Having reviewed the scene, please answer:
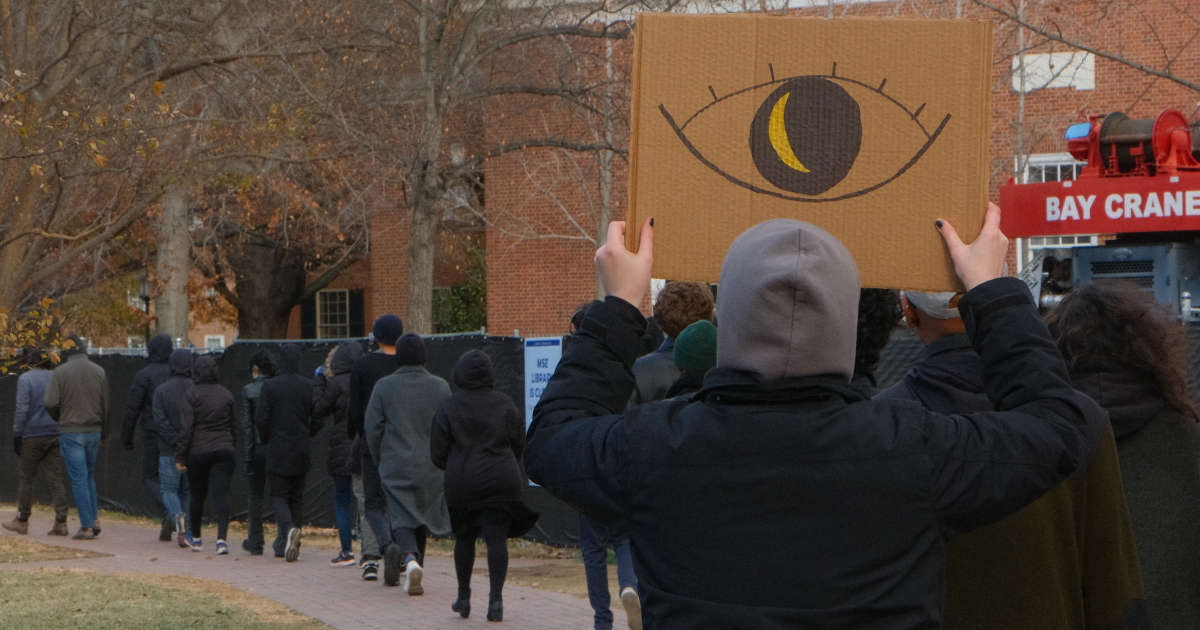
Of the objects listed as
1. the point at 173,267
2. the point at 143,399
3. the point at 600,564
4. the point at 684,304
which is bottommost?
the point at 600,564

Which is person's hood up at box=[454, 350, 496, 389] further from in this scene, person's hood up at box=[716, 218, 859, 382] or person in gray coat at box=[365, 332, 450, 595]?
person's hood up at box=[716, 218, 859, 382]

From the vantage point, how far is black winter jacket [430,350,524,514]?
8281 millimetres

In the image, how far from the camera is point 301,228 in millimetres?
31625

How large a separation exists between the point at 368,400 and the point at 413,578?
4.72 feet

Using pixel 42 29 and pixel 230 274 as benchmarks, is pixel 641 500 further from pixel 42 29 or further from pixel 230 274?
pixel 230 274

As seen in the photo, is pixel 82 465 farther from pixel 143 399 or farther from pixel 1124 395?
pixel 1124 395

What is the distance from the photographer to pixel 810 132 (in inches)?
99.1

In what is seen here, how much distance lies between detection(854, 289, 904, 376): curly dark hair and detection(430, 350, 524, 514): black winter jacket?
4.84 m

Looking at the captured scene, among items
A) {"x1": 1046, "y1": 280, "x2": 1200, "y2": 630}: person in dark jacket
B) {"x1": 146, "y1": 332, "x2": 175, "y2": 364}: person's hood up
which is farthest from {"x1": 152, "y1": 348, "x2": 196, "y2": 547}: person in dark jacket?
{"x1": 1046, "y1": 280, "x2": 1200, "y2": 630}: person in dark jacket

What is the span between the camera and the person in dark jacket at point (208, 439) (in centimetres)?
1222

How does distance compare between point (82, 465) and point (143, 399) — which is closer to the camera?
point (143, 399)

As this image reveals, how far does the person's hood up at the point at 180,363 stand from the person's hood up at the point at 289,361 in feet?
5.18

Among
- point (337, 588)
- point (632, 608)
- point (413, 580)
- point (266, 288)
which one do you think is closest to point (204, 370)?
point (337, 588)

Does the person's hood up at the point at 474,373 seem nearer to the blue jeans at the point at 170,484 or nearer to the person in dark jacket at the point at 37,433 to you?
the blue jeans at the point at 170,484
